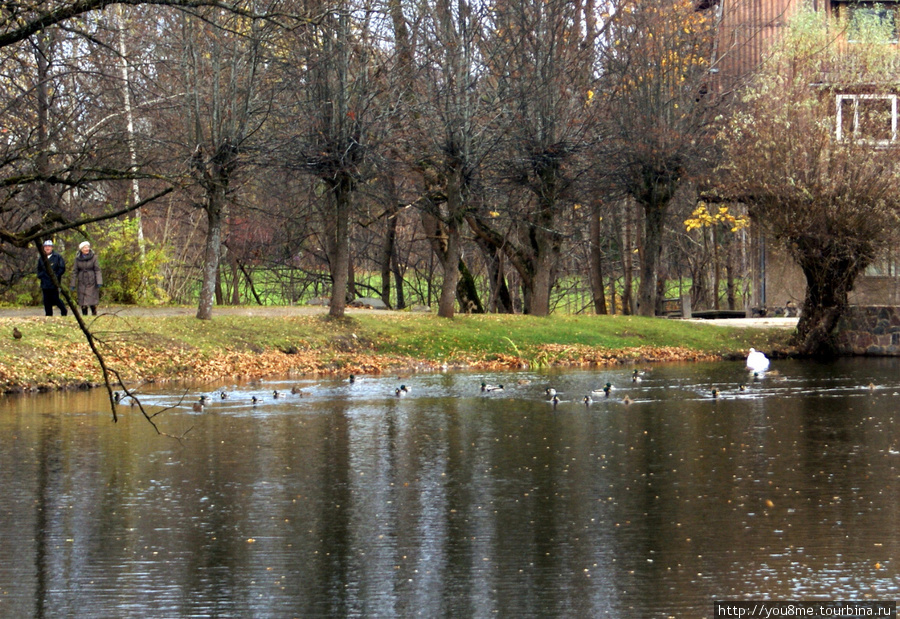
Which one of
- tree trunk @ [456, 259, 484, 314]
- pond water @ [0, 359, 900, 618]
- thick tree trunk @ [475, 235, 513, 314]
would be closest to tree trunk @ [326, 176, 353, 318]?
tree trunk @ [456, 259, 484, 314]

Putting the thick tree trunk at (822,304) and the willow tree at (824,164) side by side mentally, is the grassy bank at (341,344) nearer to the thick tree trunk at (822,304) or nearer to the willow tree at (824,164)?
the thick tree trunk at (822,304)

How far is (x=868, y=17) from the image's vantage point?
43.8 meters

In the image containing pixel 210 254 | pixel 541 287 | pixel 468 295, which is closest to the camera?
pixel 210 254

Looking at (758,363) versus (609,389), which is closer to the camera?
(609,389)

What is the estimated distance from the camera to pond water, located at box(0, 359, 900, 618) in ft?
32.8

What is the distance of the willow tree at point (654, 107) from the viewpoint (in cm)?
4169

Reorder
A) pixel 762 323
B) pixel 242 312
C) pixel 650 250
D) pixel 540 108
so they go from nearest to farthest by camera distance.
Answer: pixel 242 312 < pixel 540 108 < pixel 762 323 < pixel 650 250

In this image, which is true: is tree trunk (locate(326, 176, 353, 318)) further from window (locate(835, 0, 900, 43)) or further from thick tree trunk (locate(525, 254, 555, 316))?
window (locate(835, 0, 900, 43))

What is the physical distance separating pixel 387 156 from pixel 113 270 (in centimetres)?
1053

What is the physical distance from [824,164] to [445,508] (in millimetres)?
25706

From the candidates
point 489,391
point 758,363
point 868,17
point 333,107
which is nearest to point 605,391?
point 489,391

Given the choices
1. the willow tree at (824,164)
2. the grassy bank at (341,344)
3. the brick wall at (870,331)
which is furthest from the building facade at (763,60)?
the grassy bank at (341,344)

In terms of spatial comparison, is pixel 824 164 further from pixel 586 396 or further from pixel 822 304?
pixel 586 396

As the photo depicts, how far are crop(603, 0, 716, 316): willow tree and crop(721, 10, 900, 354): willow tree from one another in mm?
2781
